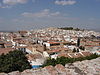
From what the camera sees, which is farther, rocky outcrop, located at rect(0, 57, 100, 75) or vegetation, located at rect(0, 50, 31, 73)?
vegetation, located at rect(0, 50, 31, 73)

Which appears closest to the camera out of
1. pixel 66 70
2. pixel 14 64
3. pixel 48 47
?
pixel 66 70

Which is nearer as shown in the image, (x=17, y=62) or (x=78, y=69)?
(x=78, y=69)

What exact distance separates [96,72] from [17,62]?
14.2 metres

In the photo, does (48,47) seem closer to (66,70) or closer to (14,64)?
(14,64)

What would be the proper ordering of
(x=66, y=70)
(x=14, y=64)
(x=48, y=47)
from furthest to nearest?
(x=48, y=47) → (x=14, y=64) → (x=66, y=70)

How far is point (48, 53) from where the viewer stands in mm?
32281

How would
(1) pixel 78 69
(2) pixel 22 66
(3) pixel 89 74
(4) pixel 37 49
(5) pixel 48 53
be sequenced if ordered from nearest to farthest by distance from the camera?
(3) pixel 89 74, (1) pixel 78 69, (2) pixel 22 66, (5) pixel 48 53, (4) pixel 37 49

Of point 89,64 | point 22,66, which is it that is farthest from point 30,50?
point 89,64

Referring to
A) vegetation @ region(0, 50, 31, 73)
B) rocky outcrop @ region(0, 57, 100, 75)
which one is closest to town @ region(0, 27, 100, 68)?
vegetation @ region(0, 50, 31, 73)

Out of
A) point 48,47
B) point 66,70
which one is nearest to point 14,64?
point 66,70

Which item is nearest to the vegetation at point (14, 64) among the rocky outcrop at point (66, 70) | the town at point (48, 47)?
the town at point (48, 47)

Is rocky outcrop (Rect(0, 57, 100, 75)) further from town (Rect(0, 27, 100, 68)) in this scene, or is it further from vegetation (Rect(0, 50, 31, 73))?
town (Rect(0, 27, 100, 68))

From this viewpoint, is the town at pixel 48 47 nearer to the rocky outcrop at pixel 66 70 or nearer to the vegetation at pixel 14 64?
the vegetation at pixel 14 64

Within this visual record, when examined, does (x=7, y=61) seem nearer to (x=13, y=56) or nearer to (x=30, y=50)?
(x=13, y=56)
